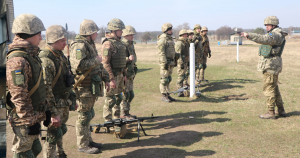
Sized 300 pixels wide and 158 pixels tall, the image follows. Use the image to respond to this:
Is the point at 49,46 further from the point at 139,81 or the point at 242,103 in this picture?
the point at 139,81

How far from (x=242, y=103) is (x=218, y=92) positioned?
1910 mm

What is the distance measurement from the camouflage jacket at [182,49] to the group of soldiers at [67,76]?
1342mm

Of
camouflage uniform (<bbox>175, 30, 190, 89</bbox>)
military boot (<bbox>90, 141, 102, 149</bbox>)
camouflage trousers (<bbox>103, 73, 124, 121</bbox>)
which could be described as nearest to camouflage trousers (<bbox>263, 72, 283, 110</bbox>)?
camouflage uniform (<bbox>175, 30, 190, 89</bbox>)

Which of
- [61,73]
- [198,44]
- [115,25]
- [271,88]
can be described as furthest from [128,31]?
[198,44]

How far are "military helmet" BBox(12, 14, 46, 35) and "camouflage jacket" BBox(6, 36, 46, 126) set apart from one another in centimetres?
13

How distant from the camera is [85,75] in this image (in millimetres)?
5008

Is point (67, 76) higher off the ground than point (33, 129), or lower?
higher

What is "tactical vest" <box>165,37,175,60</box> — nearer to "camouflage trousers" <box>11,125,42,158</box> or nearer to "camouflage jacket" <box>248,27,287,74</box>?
"camouflage jacket" <box>248,27,287,74</box>

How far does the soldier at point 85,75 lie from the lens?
4.93 meters

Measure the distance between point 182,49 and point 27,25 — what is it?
26.5ft

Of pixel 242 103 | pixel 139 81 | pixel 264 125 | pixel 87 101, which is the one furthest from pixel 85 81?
pixel 139 81

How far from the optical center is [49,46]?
421 cm

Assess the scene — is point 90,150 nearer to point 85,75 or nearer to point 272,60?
point 85,75

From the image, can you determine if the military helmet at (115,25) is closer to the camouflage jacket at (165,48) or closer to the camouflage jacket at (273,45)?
the camouflage jacket at (165,48)
